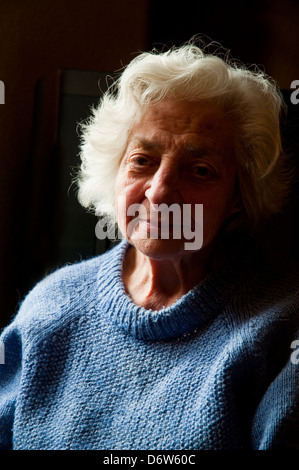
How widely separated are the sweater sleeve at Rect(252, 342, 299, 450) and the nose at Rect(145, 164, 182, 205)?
1.30ft

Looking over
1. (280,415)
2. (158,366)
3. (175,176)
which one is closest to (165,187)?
(175,176)

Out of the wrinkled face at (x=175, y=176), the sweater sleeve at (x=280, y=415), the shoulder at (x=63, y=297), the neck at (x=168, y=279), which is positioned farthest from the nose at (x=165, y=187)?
the sweater sleeve at (x=280, y=415)

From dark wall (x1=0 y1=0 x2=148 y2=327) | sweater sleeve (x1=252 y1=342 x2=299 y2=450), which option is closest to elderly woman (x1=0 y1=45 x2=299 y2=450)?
sweater sleeve (x1=252 y1=342 x2=299 y2=450)

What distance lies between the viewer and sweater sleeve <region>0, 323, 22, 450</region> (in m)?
1.27

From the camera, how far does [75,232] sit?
1550mm

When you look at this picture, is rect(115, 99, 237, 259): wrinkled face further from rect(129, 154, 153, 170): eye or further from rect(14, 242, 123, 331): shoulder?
rect(14, 242, 123, 331): shoulder

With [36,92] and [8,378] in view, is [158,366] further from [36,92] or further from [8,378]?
[36,92]

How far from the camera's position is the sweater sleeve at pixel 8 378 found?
1267mm

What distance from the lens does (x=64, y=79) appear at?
152 cm

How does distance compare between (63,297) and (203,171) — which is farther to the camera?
(63,297)

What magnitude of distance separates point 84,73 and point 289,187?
62 centimetres

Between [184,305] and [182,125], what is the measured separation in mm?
372

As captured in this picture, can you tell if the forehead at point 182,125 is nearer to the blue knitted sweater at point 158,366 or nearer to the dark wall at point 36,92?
the blue knitted sweater at point 158,366
